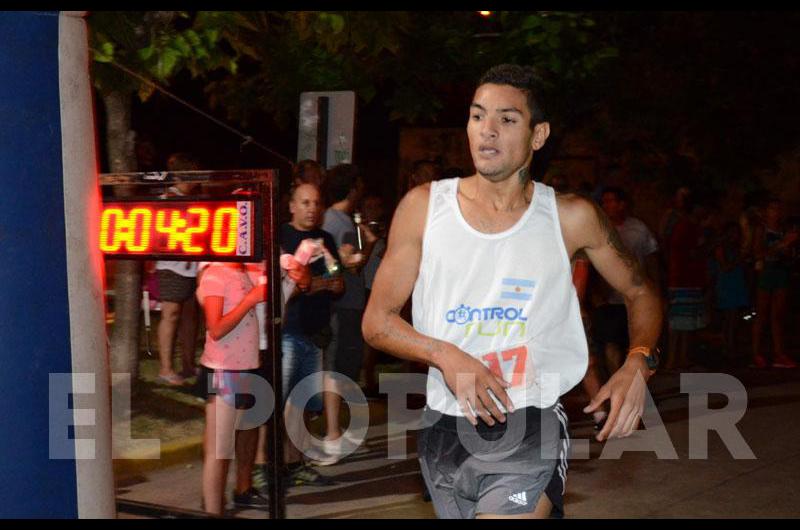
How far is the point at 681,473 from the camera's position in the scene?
8.02 m

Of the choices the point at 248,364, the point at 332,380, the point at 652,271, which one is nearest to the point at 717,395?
the point at 652,271

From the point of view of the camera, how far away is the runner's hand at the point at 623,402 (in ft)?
12.6

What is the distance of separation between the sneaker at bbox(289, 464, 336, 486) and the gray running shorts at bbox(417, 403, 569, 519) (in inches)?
147

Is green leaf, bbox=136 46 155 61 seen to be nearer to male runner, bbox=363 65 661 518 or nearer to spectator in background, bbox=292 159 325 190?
spectator in background, bbox=292 159 325 190

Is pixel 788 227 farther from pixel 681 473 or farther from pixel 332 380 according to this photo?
pixel 332 380

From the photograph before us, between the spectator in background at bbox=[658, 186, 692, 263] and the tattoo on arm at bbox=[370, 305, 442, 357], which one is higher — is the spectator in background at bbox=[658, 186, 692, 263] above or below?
below

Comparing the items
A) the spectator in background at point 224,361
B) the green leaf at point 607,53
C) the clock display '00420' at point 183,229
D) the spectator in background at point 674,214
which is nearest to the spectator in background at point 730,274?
the spectator in background at point 674,214

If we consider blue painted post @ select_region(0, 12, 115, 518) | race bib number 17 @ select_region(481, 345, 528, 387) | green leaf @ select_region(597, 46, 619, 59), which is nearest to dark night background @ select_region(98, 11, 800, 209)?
green leaf @ select_region(597, 46, 619, 59)

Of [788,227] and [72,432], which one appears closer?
[72,432]

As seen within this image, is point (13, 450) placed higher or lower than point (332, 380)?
higher

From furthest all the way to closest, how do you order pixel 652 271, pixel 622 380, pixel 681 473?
pixel 652 271, pixel 681 473, pixel 622 380

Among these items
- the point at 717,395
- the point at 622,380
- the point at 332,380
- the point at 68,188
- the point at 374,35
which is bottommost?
the point at 717,395

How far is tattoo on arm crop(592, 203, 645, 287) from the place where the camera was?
4133 mm

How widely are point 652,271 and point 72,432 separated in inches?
301
